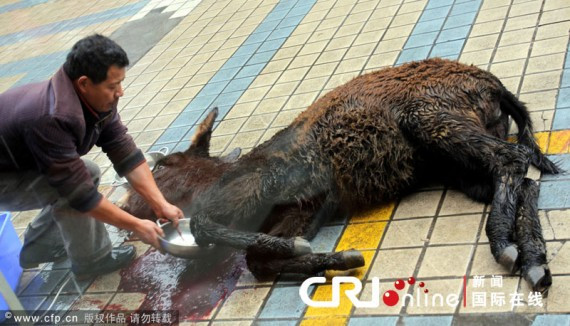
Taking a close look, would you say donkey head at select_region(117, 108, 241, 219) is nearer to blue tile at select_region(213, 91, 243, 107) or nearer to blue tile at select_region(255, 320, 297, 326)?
blue tile at select_region(255, 320, 297, 326)

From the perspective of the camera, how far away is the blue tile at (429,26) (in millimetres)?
6998

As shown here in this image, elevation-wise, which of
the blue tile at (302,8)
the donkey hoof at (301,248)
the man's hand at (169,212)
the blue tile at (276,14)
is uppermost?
the man's hand at (169,212)

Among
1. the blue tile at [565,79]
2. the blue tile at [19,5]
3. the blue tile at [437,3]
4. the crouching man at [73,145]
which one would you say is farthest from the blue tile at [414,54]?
the blue tile at [19,5]

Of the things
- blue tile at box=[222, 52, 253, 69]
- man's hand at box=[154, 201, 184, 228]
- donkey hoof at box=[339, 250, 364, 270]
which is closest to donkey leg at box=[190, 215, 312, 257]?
man's hand at box=[154, 201, 184, 228]

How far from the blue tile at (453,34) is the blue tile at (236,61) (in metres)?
2.48

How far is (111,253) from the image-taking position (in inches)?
189

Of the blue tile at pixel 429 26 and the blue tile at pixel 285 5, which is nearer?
the blue tile at pixel 429 26

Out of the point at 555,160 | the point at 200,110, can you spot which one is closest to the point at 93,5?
the point at 200,110

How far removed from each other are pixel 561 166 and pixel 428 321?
1.66 metres

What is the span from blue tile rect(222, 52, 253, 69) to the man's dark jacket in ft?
13.3

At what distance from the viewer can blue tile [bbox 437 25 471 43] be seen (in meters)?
6.62

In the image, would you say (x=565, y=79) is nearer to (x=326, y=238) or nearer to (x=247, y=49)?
(x=326, y=238)

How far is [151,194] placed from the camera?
440 cm

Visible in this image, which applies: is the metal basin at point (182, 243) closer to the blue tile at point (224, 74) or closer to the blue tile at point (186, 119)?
the blue tile at point (186, 119)
